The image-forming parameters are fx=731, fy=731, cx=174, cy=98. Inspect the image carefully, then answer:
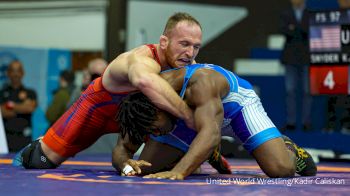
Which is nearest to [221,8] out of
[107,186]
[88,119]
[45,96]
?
[45,96]

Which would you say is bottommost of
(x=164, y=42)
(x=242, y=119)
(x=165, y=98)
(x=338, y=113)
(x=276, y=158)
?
(x=338, y=113)

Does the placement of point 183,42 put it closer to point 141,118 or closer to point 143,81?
point 143,81

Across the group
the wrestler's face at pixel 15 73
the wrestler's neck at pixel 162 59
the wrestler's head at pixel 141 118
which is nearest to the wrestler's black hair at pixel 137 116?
the wrestler's head at pixel 141 118

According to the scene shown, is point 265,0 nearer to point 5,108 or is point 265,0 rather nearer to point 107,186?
point 5,108

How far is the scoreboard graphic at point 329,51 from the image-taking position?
22.1 feet

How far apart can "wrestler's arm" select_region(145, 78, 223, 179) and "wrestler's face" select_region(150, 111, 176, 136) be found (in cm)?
19

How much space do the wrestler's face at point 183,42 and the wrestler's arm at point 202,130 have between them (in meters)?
0.52

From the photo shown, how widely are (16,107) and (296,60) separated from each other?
3180mm

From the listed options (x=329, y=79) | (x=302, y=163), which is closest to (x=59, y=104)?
(x=329, y=79)

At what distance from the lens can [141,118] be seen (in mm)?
3670

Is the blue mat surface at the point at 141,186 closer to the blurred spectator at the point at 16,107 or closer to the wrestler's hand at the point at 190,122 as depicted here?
the wrestler's hand at the point at 190,122

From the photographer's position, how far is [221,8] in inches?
466

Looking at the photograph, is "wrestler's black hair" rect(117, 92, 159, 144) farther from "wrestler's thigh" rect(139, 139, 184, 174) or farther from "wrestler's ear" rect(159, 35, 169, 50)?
"wrestler's ear" rect(159, 35, 169, 50)

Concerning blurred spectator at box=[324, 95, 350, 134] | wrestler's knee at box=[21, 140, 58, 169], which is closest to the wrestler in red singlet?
wrestler's knee at box=[21, 140, 58, 169]
